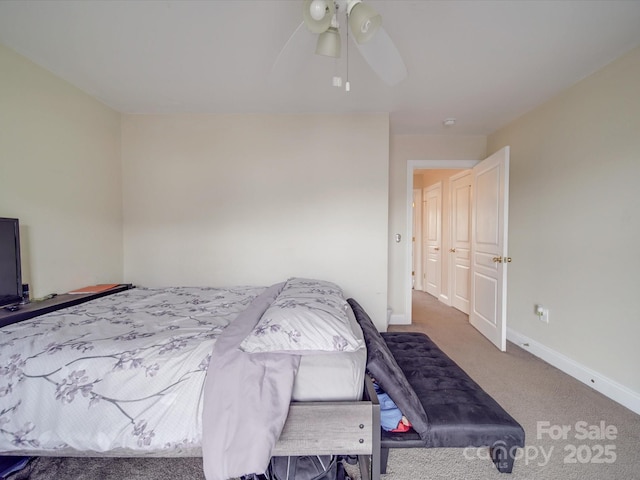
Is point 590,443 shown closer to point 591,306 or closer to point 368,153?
point 591,306

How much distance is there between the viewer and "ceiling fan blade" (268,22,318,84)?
51.6 inches

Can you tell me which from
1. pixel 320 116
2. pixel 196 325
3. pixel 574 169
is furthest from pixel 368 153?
pixel 196 325

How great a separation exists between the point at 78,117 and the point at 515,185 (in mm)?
4507

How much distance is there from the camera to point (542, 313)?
2.57 meters

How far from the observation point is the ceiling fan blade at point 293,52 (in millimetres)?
1312

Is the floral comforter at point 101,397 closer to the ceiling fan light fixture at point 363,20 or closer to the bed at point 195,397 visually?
the bed at point 195,397

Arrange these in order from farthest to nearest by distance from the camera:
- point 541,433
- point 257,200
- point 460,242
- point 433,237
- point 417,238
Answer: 1. point 417,238
2. point 433,237
3. point 460,242
4. point 257,200
5. point 541,433

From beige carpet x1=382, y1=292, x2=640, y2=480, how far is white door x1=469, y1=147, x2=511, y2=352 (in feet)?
1.36

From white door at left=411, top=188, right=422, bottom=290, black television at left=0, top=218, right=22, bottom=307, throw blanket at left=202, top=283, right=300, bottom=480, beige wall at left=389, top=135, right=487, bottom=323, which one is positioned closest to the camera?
throw blanket at left=202, top=283, right=300, bottom=480

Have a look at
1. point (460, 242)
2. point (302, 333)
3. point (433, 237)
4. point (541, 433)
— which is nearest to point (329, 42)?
point (302, 333)

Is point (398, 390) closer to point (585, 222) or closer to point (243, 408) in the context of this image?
point (243, 408)

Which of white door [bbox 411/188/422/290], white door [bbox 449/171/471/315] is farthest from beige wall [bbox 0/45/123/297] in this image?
white door [bbox 411/188/422/290]

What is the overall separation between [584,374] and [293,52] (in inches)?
127

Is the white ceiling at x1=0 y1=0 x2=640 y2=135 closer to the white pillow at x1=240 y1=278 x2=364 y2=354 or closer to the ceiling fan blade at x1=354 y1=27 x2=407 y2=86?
the ceiling fan blade at x1=354 y1=27 x2=407 y2=86
